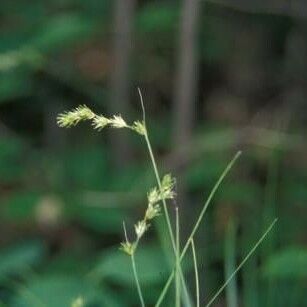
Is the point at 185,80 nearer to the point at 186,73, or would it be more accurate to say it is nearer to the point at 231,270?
the point at 186,73

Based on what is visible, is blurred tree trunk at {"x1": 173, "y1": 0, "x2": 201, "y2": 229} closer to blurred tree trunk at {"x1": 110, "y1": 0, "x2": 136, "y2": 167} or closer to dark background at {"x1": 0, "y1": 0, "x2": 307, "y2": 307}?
dark background at {"x1": 0, "y1": 0, "x2": 307, "y2": 307}

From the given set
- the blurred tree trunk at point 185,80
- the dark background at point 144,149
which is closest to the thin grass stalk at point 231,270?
the dark background at point 144,149

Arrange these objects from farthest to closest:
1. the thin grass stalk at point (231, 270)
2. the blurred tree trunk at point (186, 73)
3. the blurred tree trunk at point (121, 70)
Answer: the blurred tree trunk at point (121, 70) → the blurred tree trunk at point (186, 73) → the thin grass stalk at point (231, 270)

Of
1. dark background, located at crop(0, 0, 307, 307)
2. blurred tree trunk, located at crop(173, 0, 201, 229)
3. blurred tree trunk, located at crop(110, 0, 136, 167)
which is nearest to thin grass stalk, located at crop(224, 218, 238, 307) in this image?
dark background, located at crop(0, 0, 307, 307)

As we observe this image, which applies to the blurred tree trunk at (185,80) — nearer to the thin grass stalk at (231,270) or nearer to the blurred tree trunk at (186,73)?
the blurred tree trunk at (186,73)

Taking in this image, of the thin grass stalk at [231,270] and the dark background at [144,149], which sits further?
the dark background at [144,149]

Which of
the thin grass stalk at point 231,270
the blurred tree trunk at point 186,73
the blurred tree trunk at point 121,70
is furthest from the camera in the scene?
the blurred tree trunk at point 121,70

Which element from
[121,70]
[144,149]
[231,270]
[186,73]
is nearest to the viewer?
[231,270]

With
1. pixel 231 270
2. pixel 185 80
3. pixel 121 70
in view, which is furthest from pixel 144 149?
pixel 231 270
